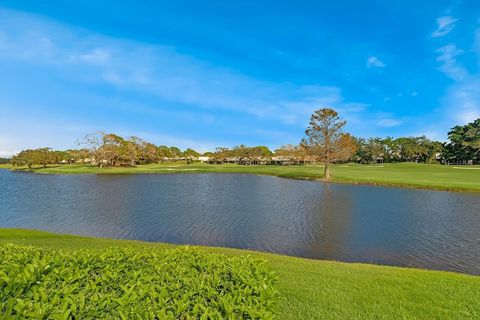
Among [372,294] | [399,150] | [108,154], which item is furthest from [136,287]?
[399,150]

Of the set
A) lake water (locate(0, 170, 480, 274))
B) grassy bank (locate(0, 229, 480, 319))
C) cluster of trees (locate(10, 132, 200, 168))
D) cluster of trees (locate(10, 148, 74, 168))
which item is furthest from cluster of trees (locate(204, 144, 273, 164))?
grassy bank (locate(0, 229, 480, 319))

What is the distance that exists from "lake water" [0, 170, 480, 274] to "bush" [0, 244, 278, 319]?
10754 millimetres

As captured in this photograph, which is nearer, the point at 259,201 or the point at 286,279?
the point at 286,279

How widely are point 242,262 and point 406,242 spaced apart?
48.8ft

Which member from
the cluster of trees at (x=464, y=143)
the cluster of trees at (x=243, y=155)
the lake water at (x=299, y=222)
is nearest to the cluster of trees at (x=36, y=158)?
the cluster of trees at (x=243, y=155)

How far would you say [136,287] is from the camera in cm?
363

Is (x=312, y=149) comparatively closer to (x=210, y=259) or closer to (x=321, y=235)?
(x=321, y=235)

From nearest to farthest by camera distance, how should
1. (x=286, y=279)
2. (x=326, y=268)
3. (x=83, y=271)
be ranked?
1. (x=83, y=271)
2. (x=286, y=279)
3. (x=326, y=268)

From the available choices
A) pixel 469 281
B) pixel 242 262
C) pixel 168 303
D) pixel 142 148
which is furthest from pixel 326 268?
pixel 142 148

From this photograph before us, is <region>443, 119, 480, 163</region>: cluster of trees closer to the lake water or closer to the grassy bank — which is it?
the lake water

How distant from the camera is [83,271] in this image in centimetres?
412

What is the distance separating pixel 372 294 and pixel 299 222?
46.5 feet

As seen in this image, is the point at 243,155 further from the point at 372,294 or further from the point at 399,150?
the point at 372,294

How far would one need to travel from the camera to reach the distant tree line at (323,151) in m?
51.4
